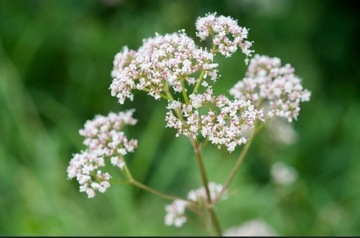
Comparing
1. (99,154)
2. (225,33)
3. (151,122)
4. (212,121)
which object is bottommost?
(212,121)

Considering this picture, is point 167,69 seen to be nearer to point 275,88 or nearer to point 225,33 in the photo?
point 225,33

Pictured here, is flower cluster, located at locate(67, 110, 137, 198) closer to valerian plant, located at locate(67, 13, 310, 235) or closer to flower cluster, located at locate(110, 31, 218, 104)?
valerian plant, located at locate(67, 13, 310, 235)

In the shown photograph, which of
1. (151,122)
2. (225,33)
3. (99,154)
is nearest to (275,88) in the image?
(225,33)

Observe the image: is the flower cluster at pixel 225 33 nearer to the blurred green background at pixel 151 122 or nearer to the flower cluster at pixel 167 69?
the flower cluster at pixel 167 69

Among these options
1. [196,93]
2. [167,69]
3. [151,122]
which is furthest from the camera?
[151,122]

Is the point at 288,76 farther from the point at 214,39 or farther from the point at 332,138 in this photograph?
the point at 332,138

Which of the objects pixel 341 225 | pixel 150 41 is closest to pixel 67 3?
pixel 341 225

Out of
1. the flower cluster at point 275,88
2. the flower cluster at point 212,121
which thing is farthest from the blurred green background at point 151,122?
the flower cluster at point 212,121

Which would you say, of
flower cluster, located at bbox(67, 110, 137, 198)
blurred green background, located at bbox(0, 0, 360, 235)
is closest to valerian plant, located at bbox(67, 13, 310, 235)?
flower cluster, located at bbox(67, 110, 137, 198)
